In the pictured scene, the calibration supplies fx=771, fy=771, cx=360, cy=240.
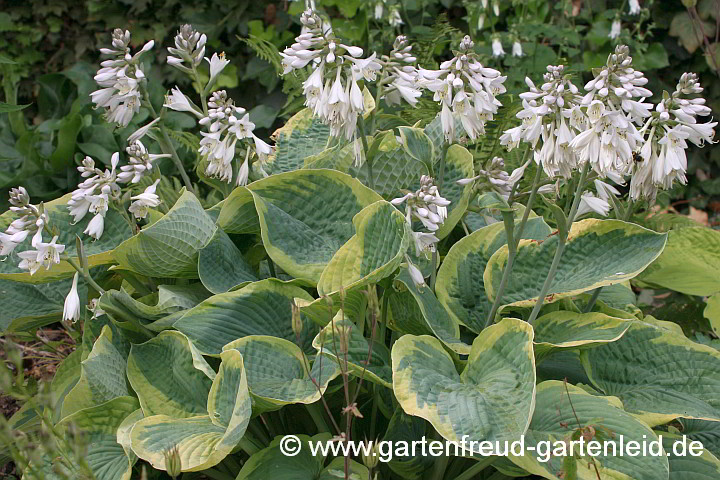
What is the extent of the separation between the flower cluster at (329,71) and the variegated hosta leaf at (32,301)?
3.40ft

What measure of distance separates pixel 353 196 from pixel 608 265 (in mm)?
750

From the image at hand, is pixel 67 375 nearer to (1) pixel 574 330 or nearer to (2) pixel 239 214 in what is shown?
(2) pixel 239 214

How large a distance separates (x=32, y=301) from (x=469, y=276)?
1.38 m

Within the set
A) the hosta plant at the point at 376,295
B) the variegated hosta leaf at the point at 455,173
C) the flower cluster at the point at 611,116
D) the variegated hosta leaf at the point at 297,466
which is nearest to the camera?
the flower cluster at the point at 611,116

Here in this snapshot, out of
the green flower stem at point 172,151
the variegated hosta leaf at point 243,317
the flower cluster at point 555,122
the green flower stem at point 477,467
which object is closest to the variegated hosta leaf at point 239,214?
the green flower stem at point 172,151

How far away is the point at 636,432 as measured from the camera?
1769 mm

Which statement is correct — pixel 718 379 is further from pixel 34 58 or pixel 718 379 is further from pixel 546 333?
pixel 34 58

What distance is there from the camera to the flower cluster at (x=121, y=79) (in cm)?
217

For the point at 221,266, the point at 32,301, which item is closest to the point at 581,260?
the point at 221,266

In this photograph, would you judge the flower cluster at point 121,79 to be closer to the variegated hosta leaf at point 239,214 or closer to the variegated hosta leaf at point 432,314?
the variegated hosta leaf at point 239,214

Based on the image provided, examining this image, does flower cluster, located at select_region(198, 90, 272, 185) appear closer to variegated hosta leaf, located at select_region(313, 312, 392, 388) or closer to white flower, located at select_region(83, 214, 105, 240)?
white flower, located at select_region(83, 214, 105, 240)

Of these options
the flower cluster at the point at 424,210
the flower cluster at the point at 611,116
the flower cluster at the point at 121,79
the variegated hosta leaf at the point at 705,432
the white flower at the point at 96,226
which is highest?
the flower cluster at the point at 611,116

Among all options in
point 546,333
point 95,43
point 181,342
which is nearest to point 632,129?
point 546,333

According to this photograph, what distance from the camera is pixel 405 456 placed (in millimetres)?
2006
